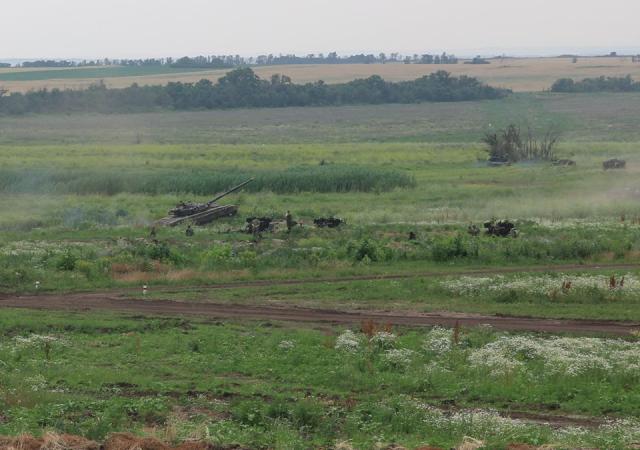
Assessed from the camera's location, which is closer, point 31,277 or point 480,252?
point 31,277

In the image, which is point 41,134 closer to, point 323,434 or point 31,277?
point 31,277

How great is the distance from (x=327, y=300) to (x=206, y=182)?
26056mm

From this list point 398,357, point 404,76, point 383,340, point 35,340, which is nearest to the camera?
point 398,357

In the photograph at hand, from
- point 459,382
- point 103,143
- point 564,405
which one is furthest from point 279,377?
point 103,143

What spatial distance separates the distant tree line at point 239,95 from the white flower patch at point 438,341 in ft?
302

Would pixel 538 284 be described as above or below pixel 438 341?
below

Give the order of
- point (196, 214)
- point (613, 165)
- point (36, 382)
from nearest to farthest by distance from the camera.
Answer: point (36, 382) < point (196, 214) < point (613, 165)

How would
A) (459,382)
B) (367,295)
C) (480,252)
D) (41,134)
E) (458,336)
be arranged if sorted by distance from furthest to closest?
(41,134), (480,252), (367,295), (458,336), (459,382)

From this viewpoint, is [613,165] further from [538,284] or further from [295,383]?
[295,383]

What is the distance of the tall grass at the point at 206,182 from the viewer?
52531 mm

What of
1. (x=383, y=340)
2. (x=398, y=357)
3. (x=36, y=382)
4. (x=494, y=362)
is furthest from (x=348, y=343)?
(x=36, y=382)

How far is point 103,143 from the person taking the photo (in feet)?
274

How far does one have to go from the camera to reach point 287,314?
86.2ft

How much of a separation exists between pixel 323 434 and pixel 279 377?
3.94m
